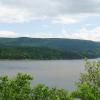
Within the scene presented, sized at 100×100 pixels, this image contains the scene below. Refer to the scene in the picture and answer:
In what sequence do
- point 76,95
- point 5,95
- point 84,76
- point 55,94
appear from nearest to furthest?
1. point 5,95
2. point 55,94
3. point 76,95
4. point 84,76

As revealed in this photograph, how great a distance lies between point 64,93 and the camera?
33219 millimetres

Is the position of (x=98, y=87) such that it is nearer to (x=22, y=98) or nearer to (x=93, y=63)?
(x=93, y=63)

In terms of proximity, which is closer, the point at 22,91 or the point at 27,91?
the point at 22,91

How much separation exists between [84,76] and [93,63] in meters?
2.03

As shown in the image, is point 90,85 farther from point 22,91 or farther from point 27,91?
point 22,91

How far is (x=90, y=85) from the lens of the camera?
36281 mm

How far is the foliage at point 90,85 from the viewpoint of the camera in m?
33.0

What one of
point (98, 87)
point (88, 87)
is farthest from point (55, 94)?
point (98, 87)

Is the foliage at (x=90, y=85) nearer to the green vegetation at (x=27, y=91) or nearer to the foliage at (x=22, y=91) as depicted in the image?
the green vegetation at (x=27, y=91)

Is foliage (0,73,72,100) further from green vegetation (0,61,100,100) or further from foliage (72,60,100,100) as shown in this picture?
foliage (72,60,100,100)

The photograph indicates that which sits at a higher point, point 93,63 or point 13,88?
point 93,63

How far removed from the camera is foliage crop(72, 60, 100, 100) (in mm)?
33031

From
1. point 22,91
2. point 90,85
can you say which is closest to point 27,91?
point 22,91

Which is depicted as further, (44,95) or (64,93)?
(64,93)
